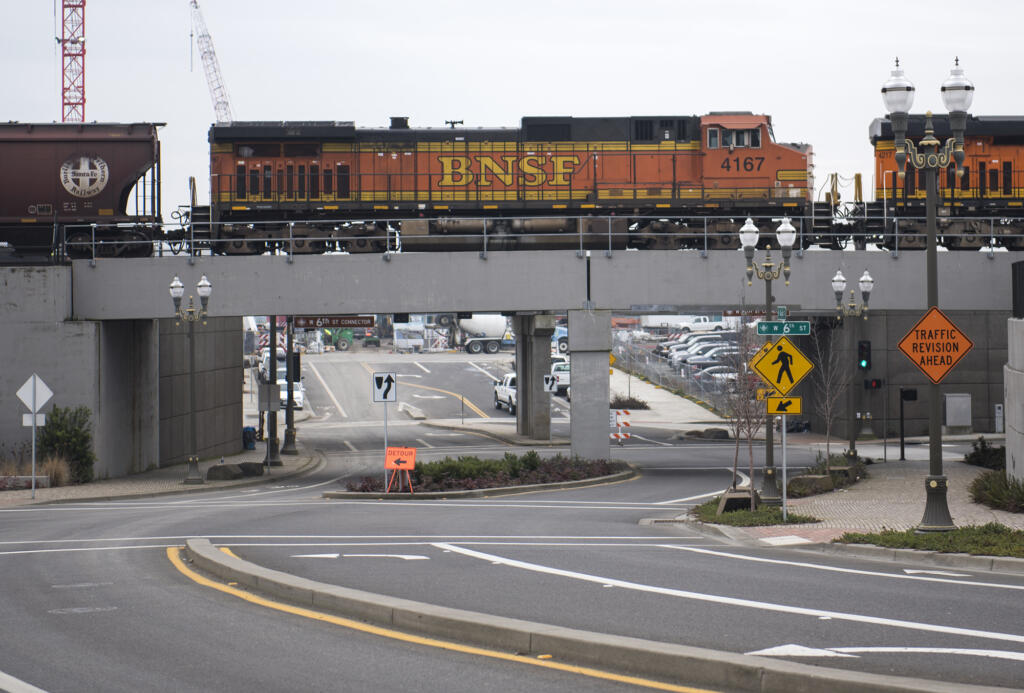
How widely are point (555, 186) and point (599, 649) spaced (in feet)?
95.5

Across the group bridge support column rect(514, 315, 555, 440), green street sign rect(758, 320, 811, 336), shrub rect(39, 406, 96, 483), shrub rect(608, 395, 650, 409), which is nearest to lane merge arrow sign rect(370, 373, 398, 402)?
shrub rect(39, 406, 96, 483)

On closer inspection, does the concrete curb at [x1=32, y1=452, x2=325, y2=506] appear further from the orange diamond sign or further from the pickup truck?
the pickup truck

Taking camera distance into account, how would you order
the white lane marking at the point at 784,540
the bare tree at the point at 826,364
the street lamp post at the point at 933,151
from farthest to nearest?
the bare tree at the point at 826,364 < the white lane marking at the point at 784,540 < the street lamp post at the point at 933,151

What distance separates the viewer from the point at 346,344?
98562mm

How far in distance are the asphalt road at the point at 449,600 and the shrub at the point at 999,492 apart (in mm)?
5628

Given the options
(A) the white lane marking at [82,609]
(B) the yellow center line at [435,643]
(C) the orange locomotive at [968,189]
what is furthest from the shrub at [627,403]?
(A) the white lane marking at [82,609]

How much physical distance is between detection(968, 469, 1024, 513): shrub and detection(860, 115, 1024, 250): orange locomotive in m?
15.6

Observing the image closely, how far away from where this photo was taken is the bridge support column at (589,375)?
31.0m

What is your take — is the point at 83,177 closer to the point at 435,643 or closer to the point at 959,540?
the point at 959,540

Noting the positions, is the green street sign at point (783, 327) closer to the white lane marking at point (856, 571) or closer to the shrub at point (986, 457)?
the white lane marking at point (856, 571)

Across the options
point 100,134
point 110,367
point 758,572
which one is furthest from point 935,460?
point 100,134

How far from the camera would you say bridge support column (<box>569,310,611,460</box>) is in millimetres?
30984

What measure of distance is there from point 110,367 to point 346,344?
66.9 meters

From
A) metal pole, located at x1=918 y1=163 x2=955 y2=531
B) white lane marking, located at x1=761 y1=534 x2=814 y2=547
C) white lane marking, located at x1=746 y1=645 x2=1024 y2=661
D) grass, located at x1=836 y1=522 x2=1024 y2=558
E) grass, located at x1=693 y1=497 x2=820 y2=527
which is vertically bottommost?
grass, located at x1=693 y1=497 x2=820 y2=527
